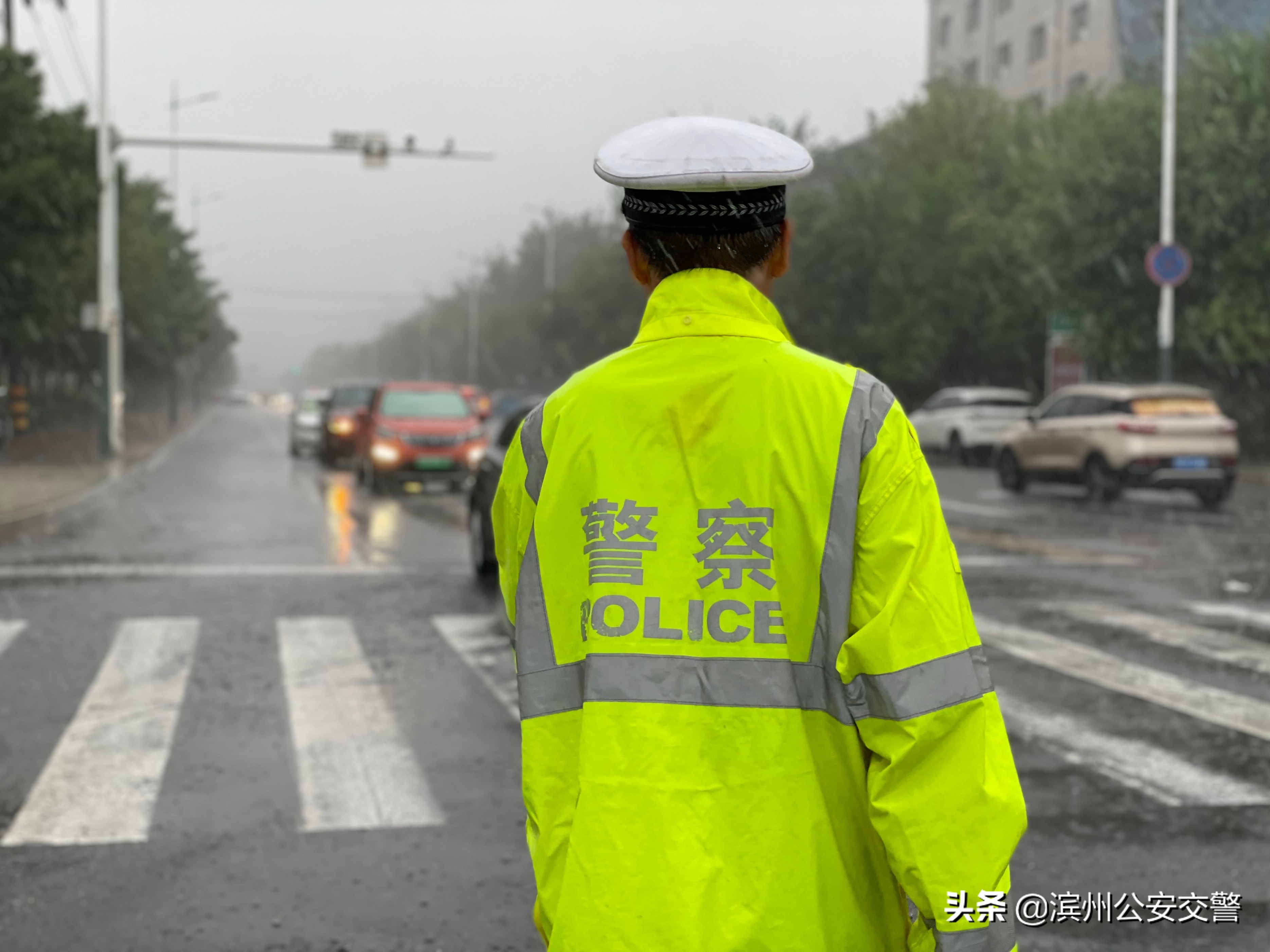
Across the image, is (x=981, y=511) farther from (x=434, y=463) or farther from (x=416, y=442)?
(x=416, y=442)

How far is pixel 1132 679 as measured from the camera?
771 centimetres

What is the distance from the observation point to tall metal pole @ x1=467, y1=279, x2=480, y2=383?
9331cm

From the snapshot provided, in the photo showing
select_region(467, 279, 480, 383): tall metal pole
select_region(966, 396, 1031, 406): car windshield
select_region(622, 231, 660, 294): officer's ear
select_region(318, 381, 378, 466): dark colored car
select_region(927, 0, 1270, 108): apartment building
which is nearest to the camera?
select_region(622, 231, 660, 294): officer's ear

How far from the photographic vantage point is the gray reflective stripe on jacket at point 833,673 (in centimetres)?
175

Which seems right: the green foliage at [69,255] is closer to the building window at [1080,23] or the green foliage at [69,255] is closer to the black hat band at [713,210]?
the black hat band at [713,210]

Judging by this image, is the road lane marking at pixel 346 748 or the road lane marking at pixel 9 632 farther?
the road lane marking at pixel 9 632

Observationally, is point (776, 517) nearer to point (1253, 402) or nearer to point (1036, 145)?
point (1253, 402)

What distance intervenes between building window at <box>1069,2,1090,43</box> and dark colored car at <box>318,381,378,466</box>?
33.7 m

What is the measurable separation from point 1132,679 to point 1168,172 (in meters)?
20.2

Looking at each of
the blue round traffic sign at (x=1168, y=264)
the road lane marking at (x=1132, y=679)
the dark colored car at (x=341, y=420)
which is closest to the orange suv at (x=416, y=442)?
the dark colored car at (x=341, y=420)

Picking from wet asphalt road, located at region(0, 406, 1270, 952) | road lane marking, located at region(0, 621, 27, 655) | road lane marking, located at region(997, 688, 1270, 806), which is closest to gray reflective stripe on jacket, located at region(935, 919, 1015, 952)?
wet asphalt road, located at region(0, 406, 1270, 952)

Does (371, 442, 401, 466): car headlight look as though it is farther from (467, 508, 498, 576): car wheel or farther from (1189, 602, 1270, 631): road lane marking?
(1189, 602, 1270, 631): road lane marking

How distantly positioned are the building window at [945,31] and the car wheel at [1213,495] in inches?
1892
